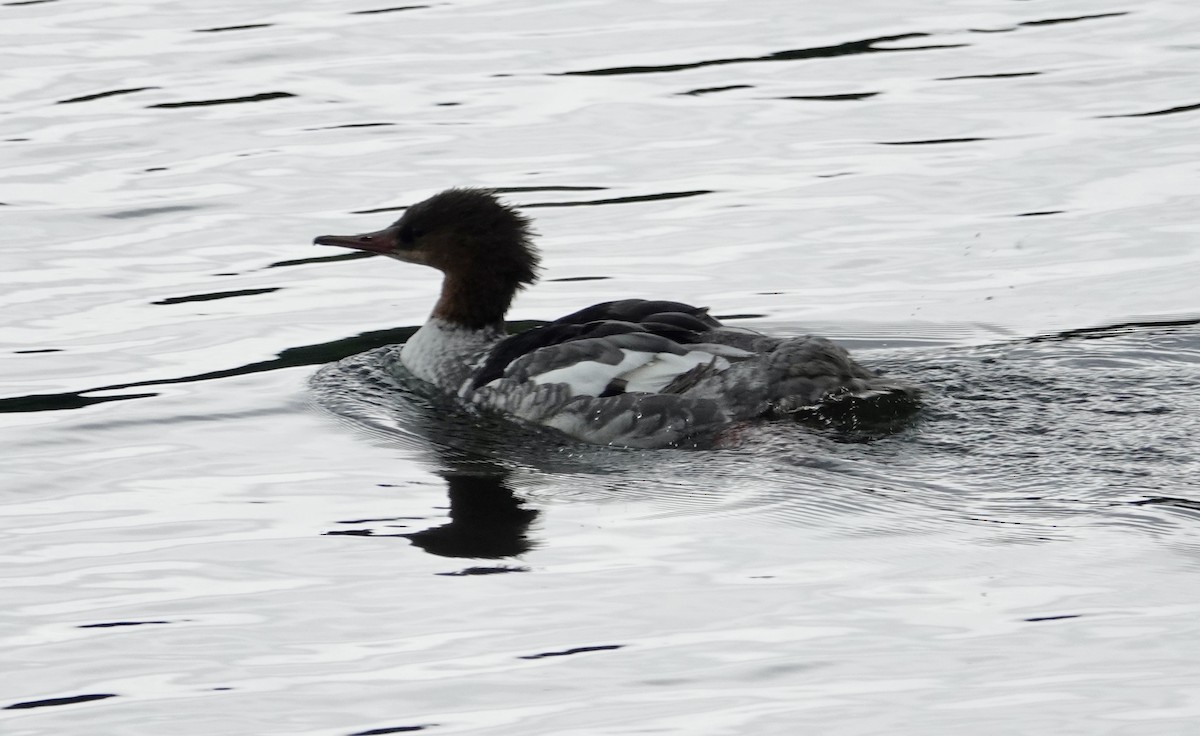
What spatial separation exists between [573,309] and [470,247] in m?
1.14

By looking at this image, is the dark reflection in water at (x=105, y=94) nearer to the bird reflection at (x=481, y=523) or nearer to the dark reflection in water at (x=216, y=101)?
the dark reflection in water at (x=216, y=101)

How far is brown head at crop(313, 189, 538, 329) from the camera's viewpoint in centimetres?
980

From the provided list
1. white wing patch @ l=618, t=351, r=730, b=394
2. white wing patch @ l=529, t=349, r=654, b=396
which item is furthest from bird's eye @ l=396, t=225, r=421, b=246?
white wing patch @ l=618, t=351, r=730, b=394

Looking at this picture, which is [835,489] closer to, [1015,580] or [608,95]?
[1015,580]

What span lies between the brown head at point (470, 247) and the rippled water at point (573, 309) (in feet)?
2.13

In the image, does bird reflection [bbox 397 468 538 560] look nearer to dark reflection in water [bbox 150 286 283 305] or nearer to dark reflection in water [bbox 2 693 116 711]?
dark reflection in water [bbox 2 693 116 711]

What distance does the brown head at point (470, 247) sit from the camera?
32.2ft

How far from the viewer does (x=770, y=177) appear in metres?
12.9

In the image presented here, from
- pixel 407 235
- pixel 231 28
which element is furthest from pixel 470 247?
pixel 231 28

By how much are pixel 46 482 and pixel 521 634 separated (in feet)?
9.62

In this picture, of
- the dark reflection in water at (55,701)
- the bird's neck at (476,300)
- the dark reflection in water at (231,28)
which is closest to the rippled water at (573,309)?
the dark reflection in water at (55,701)

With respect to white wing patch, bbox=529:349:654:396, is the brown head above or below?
above

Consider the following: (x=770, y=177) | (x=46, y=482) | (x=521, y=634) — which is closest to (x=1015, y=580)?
(x=521, y=634)

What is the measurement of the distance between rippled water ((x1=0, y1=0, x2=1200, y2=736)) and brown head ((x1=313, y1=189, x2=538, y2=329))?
0.65 m
